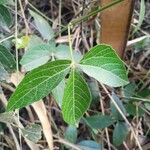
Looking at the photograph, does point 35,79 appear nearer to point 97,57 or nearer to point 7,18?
point 97,57

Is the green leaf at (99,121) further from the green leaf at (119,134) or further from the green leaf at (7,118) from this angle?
the green leaf at (7,118)

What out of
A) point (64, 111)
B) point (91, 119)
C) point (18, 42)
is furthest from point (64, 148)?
point (64, 111)

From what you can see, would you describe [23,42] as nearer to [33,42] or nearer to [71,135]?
[33,42]

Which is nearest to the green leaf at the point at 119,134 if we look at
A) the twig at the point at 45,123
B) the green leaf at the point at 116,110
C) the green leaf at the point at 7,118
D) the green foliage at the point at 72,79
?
the green leaf at the point at 116,110

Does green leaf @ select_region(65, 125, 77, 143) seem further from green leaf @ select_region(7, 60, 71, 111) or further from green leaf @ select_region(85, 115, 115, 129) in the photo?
green leaf @ select_region(7, 60, 71, 111)

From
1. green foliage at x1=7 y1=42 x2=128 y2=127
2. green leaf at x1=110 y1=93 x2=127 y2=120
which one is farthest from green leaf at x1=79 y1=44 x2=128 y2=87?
green leaf at x1=110 y1=93 x2=127 y2=120
